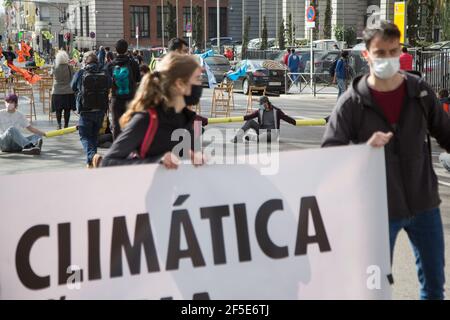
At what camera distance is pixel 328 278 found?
439 centimetres

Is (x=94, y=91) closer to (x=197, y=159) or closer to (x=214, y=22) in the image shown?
(x=197, y=159)

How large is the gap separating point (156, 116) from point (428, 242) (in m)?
1.68

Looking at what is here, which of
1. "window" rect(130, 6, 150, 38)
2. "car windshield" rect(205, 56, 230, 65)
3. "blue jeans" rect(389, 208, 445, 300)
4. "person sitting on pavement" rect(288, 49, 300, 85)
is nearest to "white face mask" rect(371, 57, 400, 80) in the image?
"blue jeans" rect(389, 208, 445, 300)

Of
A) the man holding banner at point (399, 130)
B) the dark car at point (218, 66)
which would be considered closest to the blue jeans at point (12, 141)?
the man holding banner at point (399, 130)

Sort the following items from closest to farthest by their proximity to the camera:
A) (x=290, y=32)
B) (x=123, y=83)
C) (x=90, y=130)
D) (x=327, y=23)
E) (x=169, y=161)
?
(x=169, y=161) < (x=90, y=130) < (x=123, y=83) < (x=327, y=23) < (x=290, y=32)

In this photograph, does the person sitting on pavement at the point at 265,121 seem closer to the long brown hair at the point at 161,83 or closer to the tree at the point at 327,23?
the long brown hair at the point at 161,83

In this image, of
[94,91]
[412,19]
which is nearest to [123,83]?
[94,91]

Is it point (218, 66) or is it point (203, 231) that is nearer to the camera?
point (203, 231)

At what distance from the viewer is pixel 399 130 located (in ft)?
14.4

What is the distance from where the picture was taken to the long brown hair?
4.41 meters

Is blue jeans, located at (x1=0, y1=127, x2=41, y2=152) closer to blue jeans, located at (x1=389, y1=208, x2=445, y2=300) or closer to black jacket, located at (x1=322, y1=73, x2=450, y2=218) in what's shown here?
black jacket, located at (x1=322, y1=73, x2=450, y2=218)

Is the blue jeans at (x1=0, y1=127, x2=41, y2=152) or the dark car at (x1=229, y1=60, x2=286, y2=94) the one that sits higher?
the dark car at (x1=229, y1=60, x2=286, y2=94)
